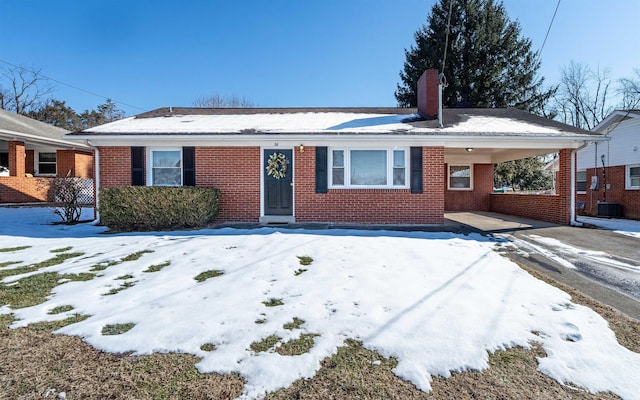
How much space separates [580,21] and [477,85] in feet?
35.9

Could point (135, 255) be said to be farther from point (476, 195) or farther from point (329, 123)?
point (476, 195)

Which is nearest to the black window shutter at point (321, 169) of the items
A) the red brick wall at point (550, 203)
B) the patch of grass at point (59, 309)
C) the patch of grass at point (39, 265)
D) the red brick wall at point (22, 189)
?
the patch of grass at point (39, 265)

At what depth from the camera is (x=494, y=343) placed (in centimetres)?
268

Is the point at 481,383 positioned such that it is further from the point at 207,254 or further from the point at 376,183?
the point at 376,183

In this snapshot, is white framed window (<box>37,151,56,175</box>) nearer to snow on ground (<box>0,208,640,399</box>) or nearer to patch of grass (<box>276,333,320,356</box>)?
snow on ground (<box>0,208,640,399</box>)

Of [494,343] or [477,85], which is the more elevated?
[477,85]

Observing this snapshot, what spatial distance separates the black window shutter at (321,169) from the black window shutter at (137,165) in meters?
5.17

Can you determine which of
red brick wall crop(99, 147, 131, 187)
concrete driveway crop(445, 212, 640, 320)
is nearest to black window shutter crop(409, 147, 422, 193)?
concrete driveway crop(445, 212, 640, 320)

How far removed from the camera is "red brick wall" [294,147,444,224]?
30.0 ft

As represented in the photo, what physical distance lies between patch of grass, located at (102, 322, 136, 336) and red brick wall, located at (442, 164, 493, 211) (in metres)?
14.3

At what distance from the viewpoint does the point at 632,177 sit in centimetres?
1310

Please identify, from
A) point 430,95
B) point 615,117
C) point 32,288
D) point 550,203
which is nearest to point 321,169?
point 430,95

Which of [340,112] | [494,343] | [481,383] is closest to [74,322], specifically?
[481,383]

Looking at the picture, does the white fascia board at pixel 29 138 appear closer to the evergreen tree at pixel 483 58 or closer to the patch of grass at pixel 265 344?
the patch of grass at pixel 265 344
